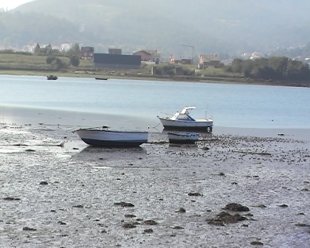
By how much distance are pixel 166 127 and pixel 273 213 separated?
1271 inches

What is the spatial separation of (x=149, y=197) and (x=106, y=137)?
1512cm

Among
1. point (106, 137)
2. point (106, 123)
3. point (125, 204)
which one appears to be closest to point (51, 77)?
point (106, 123)

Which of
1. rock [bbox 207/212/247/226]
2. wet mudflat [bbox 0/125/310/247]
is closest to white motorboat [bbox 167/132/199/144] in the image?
wet mudflat [bbox 0/125/310/247]

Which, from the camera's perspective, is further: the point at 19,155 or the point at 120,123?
the point at 120,123

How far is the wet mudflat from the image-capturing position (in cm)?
1628

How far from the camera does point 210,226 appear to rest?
1758cm

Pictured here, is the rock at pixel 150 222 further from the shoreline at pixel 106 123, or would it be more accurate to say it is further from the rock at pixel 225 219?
the shoreline at pixel 106 123

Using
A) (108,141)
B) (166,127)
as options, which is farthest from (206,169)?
(166,127)

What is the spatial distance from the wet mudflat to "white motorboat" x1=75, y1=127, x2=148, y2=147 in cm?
83

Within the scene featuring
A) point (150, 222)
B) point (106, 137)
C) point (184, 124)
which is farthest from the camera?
point (184, 124)

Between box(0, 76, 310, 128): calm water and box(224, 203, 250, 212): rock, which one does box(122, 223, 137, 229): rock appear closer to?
box(224, 203, 250, 212): rock

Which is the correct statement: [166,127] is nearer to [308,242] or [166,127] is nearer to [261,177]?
[261,177]

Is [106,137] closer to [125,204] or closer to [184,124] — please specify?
[184,124]

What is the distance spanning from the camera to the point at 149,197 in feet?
70.5
